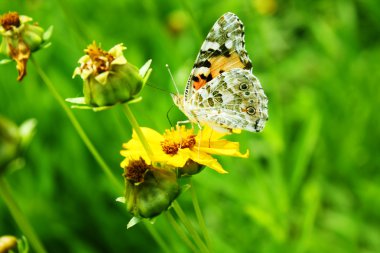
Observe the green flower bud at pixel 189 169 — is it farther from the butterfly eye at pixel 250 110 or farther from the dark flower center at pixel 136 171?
the butterfly eye at pixel 250 110

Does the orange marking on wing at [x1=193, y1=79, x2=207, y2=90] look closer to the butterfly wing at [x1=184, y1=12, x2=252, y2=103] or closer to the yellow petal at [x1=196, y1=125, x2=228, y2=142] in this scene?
the butterfly wing at [x1=184, y1=12, x2=252, y2=103]

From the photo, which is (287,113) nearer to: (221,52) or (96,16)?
(96,16)

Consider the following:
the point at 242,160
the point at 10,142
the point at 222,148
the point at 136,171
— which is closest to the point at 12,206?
the point at 10,142

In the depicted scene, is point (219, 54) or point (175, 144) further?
point (219, 54)

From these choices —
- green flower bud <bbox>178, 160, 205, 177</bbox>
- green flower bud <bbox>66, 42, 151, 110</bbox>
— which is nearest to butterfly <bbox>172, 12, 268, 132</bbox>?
green flower bud <bbox>178, 160, 205, 177</bbox>

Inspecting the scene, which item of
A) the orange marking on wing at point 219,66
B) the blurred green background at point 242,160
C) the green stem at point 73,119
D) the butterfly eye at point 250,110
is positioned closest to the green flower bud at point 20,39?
the green stem at point 73,119

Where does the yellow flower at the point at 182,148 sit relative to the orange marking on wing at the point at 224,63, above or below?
below

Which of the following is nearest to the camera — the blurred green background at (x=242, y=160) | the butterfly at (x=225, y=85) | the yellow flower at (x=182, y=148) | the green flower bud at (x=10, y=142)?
the green flower bud at (x=10, y=142)

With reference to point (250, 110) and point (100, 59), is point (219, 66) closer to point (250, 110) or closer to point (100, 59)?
point (250, 110)
